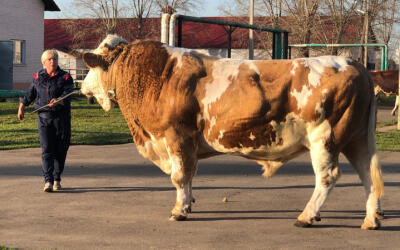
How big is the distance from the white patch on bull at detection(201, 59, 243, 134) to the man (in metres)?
2.60

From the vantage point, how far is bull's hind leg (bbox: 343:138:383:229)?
722 centimetres

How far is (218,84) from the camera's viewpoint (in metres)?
7.41

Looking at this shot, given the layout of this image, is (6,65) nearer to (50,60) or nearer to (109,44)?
(50,60)

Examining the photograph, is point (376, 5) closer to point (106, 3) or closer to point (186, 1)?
point (186, 1)

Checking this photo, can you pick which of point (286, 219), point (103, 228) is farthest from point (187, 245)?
point (286, 219)

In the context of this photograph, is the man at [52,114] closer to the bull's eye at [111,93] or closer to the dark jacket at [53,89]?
the dark jacket at [53,89]

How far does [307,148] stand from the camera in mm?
7340

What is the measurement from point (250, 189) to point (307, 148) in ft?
7.64

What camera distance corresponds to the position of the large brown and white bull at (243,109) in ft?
23.2

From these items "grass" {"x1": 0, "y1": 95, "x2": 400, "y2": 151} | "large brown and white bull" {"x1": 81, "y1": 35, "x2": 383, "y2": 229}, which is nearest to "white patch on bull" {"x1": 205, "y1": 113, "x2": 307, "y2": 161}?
"large brown and white bull" {"x1": 81, "y1": 35, "x2": 383, "y2": 229}

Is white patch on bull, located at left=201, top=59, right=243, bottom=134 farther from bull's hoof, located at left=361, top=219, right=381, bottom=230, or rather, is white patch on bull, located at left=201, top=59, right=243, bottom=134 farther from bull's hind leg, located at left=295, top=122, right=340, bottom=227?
bull's hoof, located at left=361, top=219, right=381, bottom=230

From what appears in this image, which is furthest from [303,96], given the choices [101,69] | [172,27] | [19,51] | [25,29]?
[19,51]

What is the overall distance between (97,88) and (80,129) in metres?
10.3

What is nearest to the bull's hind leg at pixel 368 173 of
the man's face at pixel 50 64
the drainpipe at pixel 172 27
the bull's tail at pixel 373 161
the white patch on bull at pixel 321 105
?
the bull's tail at pixel 373 161
